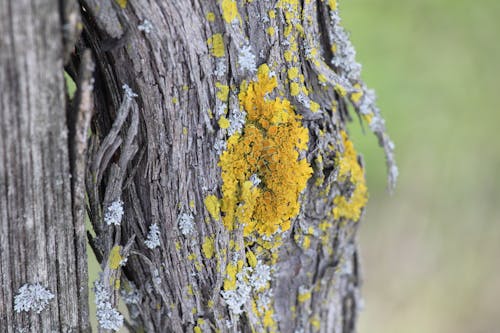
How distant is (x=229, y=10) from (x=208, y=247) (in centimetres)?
57

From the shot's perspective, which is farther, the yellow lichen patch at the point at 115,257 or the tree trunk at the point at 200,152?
the yellow lichen patch at the point at 115,257

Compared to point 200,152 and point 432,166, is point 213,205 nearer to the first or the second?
point 200,152

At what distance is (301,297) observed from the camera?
154 cm

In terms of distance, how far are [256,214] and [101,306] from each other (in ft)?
1.45

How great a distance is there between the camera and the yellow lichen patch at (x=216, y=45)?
1144mm

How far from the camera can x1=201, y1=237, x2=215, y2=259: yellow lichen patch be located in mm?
1262

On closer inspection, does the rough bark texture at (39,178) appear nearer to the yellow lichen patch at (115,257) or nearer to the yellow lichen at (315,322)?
the yellow lichen patch at (115,257)

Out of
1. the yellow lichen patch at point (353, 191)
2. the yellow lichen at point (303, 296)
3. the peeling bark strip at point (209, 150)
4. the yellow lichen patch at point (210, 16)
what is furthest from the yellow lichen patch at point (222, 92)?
the yellow lichen at point (303, 296)

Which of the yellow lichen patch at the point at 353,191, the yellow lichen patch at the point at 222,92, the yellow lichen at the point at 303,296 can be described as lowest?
the yellow lichen at the point at 303,296

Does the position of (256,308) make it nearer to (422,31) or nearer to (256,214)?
(256,214)

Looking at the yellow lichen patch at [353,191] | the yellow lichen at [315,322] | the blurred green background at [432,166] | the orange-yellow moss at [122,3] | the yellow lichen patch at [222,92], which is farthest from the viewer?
the blurred green background at [432,166]

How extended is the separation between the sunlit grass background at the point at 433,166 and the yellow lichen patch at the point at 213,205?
2.37 m

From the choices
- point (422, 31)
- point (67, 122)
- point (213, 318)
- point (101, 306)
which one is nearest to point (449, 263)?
point (422, 31)

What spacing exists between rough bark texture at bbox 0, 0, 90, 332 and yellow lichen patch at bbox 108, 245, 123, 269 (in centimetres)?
7
